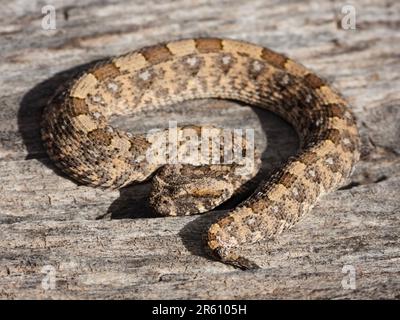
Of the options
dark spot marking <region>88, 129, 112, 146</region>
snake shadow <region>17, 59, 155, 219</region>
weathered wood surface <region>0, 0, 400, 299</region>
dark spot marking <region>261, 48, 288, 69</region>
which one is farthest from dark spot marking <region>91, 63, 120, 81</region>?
dark spot marking <region>261, 48, 288, 69</region>

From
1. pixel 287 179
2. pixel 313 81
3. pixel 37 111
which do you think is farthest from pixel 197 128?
pixel 37 111

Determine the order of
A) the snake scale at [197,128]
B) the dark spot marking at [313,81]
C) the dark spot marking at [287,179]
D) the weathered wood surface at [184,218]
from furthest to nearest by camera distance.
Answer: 1. the dark spot marking at [313,81]
2. the dark spot marking at [287,179]
3. the snake scale at [197,128]
4. the weathered wood surface at [184,218]

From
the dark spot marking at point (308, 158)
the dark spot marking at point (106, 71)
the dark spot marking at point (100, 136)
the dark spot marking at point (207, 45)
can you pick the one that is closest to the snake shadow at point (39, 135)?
the dark spot marking at point (106, 71)

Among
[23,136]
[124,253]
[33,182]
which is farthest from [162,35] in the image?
[124,253]

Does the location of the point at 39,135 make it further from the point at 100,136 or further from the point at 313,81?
the point at 313,81

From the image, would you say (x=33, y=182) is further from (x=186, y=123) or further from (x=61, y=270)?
(x=186, y=123)

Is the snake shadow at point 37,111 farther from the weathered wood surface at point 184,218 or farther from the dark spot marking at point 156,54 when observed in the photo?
the dark spot marking at point 156,54
